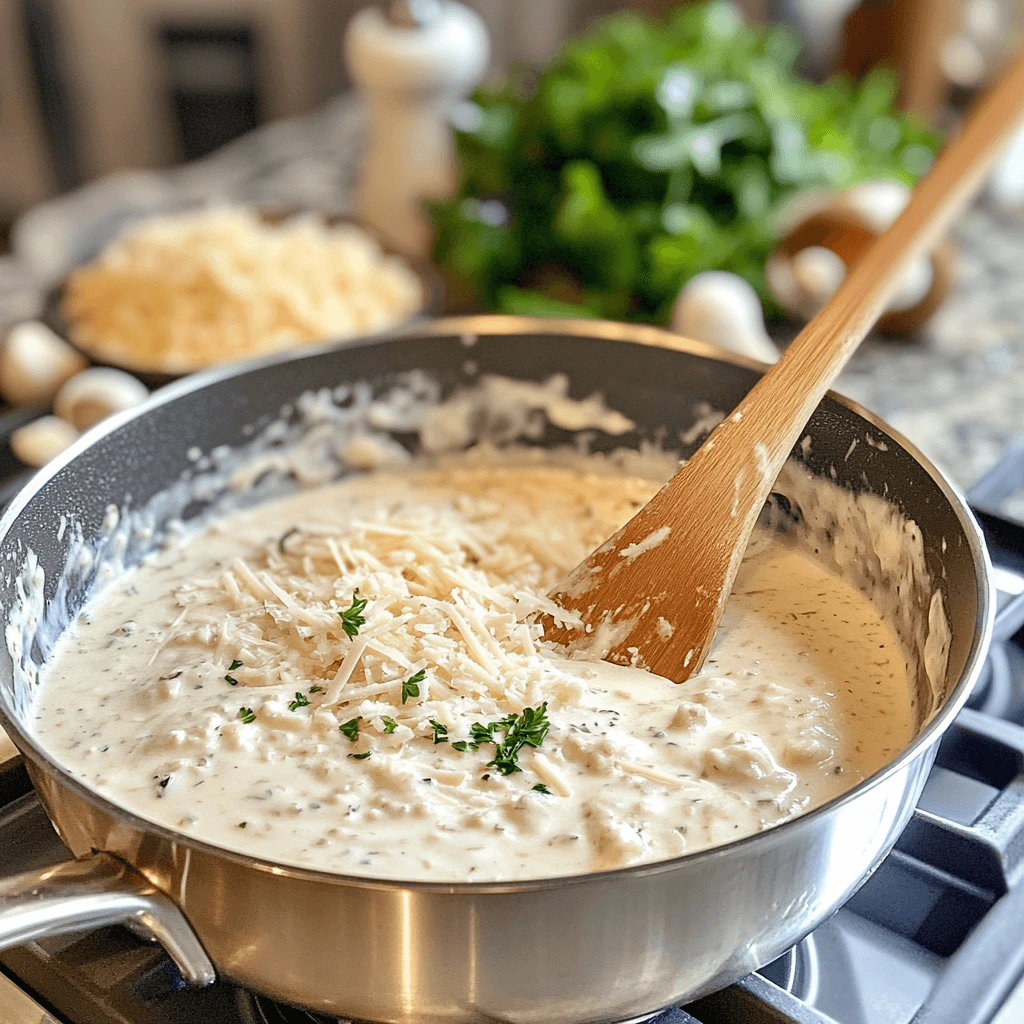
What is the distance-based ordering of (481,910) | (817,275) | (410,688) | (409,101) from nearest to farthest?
(481,910) → (410,688) → (817,275) → (409,101)

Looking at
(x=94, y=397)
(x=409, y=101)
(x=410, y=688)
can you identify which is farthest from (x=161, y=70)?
(x=410, y=688)

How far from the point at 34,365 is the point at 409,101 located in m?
0.72

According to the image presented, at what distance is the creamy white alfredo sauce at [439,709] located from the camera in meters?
0.80

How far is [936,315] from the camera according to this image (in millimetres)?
1746

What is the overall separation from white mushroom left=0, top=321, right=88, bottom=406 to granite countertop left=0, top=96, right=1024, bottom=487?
0.81 feet

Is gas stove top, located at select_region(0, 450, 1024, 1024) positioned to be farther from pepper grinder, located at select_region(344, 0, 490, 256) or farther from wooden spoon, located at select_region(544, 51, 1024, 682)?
pepper grinder, located at select_region(344, 0, 490, 256)

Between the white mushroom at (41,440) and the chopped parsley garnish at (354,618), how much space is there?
23.1 inches

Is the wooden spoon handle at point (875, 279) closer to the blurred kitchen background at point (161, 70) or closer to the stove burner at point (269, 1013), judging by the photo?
the stove burner at point (269, 1013)

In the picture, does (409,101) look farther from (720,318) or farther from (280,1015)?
(280,1015)

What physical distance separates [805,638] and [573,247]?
33.9 inches

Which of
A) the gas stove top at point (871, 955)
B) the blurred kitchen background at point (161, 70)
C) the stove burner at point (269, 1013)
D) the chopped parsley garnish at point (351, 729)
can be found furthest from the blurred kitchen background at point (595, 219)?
the blurred kitchen background at point (161, 70)

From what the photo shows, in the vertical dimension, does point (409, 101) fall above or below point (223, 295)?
above

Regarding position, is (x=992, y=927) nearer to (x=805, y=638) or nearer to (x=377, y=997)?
(x=805, y=638)

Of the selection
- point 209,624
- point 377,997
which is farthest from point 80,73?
point 377,997
